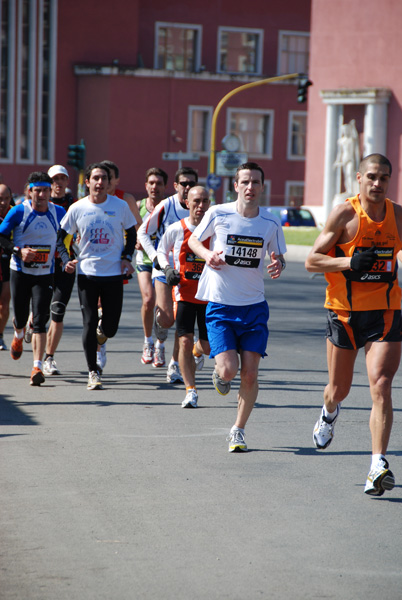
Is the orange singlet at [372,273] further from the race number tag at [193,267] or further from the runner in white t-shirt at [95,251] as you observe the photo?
the runner in white t-shirt at [95,251]

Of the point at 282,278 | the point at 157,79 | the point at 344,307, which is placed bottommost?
the point at 282,278

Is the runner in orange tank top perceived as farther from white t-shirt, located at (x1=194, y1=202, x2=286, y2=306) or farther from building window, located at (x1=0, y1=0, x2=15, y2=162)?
building window, located at (x1=0, y1=0, x2=15, y2=162)

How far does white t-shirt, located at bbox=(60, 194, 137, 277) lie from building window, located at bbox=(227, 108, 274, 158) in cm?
5286

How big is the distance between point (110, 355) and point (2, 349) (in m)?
1.23

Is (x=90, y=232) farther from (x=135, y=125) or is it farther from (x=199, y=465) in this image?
(x=135, y=125)

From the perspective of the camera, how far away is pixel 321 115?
1911 inches

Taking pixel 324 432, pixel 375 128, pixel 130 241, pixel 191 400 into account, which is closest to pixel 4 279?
pixel 130 241

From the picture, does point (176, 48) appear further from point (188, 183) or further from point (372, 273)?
point (372, 273)

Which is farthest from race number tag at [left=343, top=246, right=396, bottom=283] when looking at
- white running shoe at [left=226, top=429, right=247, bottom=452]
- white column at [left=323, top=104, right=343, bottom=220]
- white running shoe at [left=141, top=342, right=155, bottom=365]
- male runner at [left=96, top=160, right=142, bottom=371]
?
white column at [left=323, top=104, right=343, bottom=220]

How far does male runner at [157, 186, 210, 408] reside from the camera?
897 cm

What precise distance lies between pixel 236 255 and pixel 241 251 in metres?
0.04

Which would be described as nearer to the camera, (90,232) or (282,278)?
(90,232)

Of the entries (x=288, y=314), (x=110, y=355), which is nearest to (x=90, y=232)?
(x=110, y=355)

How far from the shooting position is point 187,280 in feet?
30.1
